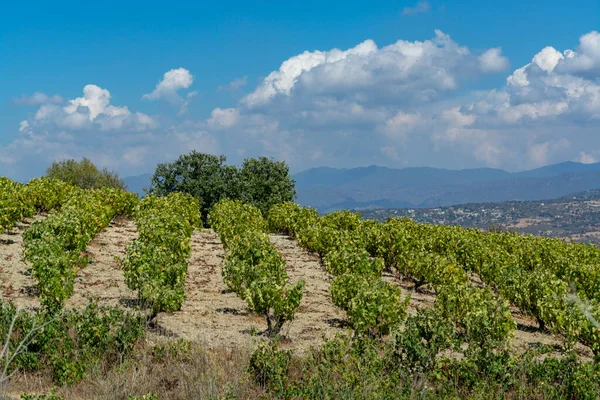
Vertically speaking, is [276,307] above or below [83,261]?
below

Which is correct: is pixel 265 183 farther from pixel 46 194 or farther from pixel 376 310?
pixel 376 310

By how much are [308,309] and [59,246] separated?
7.92m

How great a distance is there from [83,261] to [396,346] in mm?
11000

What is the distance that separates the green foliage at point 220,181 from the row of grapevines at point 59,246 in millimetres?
32603

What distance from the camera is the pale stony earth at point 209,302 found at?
16.4 meters

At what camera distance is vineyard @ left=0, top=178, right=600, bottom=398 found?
12.4 meters

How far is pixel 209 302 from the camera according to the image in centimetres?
2039

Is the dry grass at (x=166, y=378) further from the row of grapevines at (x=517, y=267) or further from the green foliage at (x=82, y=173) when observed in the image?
the green foliage at (x=82, y=173)

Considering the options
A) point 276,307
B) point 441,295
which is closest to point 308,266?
point 441,295

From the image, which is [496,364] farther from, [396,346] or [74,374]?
[74,374]

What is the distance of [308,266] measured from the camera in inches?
1131

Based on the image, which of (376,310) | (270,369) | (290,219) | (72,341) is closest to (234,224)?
(290,219)

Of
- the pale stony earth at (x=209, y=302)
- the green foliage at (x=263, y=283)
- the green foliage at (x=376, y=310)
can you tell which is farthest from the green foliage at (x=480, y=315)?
the green foliage at (x=263, y=283)

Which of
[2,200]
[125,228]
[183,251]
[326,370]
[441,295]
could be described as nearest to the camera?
[326,370]
